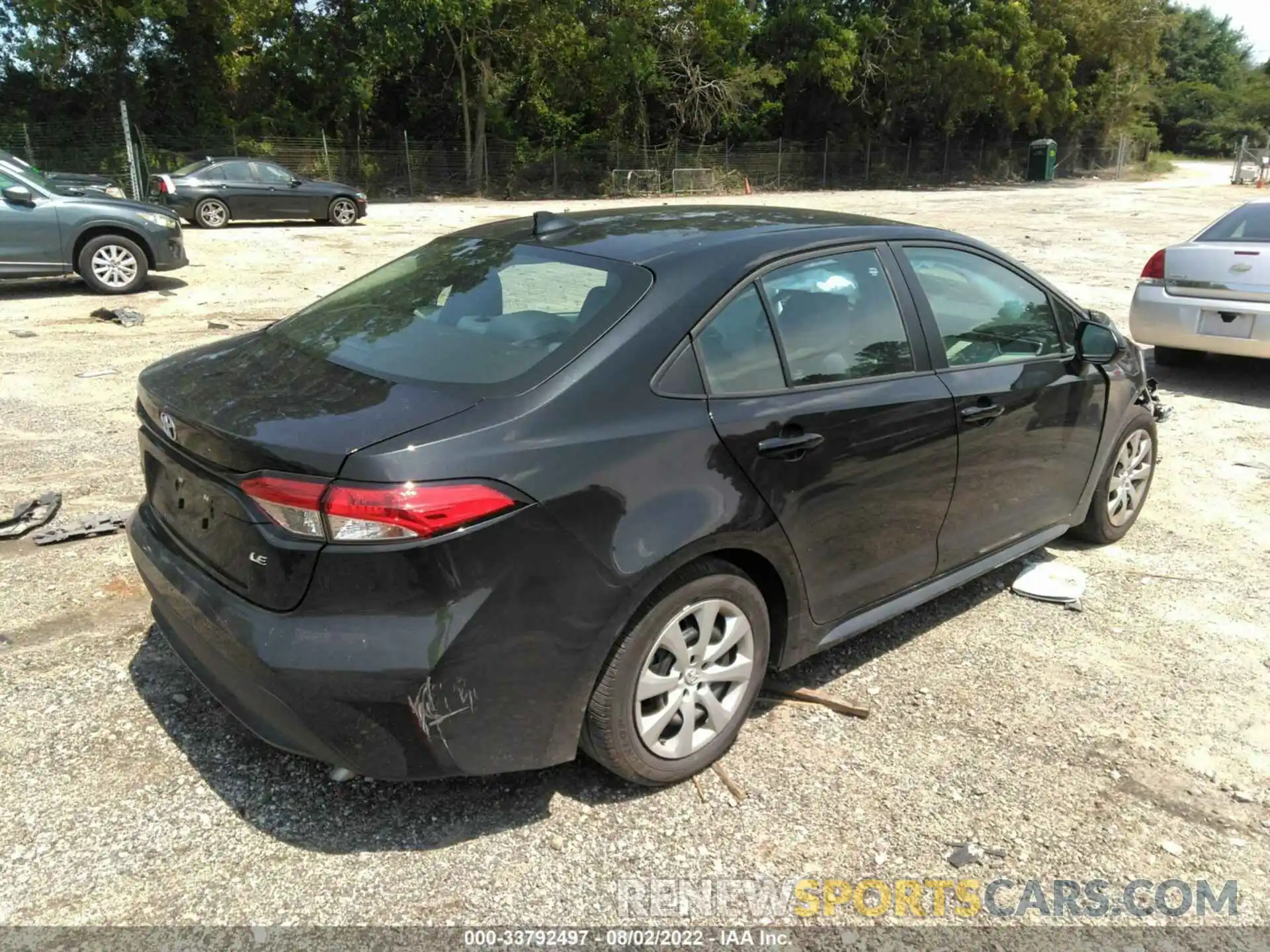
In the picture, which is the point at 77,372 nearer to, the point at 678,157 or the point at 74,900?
the point at 74,900

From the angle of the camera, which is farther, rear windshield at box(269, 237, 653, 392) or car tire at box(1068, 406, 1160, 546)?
car tire at box(1068, 406, 1160, 546)

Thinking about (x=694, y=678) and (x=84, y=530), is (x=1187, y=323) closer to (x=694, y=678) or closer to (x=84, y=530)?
(x=694, y=678)

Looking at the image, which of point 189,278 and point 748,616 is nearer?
point 748,616

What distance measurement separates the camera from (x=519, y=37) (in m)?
32.6

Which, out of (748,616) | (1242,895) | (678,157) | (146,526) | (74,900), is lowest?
(1242,895)

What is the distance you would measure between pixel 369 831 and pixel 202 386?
1.45 metres

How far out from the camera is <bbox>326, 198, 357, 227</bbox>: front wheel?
2061cm

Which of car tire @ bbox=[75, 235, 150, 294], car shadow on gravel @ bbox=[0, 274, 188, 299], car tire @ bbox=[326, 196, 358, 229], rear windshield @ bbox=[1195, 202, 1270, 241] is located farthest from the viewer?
car tire @ bbox=[326, 196, 358, 229]

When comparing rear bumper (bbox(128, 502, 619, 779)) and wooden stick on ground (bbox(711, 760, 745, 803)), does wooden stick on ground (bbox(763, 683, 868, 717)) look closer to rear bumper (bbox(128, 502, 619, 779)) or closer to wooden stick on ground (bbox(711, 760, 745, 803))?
wooden stick on ground (bbox(711, 760, 745, 803))

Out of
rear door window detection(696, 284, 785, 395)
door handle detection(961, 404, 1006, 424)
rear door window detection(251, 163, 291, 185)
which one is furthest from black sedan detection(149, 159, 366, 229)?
door handle detection(961, 404, 1006, 424)

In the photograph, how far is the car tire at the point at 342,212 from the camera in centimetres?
2058

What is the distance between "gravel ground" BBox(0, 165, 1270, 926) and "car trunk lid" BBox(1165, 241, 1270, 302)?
3.32m

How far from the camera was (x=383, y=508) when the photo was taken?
2.33 m

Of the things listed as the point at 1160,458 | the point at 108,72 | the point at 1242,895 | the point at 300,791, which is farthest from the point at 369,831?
the point at 108,72
